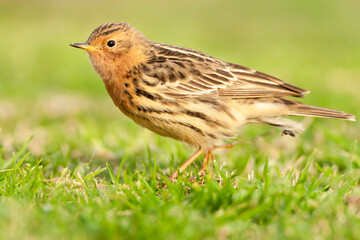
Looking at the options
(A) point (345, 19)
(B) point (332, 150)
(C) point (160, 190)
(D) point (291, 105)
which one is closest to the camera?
(C) point (160, 190)

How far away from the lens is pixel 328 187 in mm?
5586

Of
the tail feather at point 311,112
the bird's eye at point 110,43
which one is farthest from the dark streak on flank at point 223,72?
the bird's eye at point 110,43

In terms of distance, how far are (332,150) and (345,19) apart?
62.9 feet

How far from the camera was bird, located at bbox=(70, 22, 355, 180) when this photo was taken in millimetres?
6176

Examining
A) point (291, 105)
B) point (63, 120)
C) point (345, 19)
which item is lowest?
point (63, 120)

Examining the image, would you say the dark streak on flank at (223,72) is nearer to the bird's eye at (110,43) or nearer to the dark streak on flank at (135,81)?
the dark streak on flank at (135,81)

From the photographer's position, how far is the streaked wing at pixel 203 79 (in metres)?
6.45

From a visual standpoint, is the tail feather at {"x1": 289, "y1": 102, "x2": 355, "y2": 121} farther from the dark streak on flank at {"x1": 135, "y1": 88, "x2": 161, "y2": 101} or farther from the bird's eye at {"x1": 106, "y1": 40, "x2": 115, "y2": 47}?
the bird's eye at {"x1": 106, "y1": 40, "x2": 115, "y2": 47}

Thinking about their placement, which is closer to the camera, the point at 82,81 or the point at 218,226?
the point at 218,226

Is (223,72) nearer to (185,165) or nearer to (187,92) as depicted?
(187,92)

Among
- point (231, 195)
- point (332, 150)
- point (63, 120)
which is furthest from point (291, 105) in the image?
point (63, 120)

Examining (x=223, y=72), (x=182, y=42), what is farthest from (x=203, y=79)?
(x=182, y=42)

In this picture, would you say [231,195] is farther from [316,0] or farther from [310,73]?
[316,0]

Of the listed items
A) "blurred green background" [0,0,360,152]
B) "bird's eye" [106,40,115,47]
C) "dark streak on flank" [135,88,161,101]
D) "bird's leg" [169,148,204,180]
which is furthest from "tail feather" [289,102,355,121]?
"blurred green background" [0,0,360,152]
